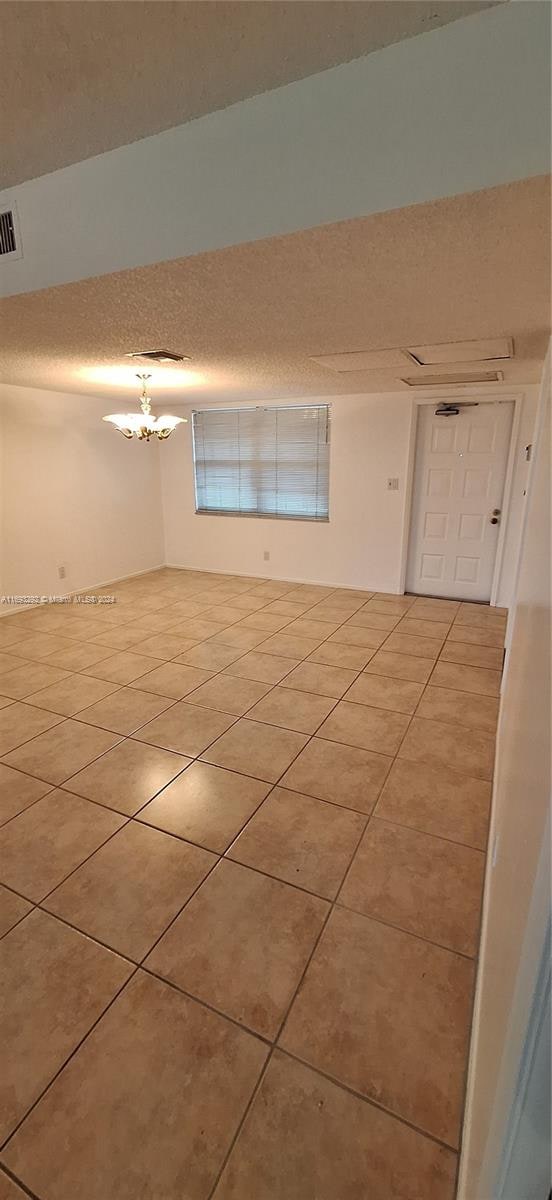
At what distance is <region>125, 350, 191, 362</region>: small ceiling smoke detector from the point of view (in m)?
2.97

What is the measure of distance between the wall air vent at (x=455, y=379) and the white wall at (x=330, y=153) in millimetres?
2916

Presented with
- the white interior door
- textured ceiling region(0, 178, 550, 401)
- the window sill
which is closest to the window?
the window sill

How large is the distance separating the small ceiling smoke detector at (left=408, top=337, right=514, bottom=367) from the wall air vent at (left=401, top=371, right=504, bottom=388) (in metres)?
0.53

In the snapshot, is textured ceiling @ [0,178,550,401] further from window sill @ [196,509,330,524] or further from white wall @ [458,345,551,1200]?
window sill @ [196,509,330,524]

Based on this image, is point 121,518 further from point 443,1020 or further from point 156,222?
point 443,1020

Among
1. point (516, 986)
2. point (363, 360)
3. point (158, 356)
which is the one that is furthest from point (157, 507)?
point (516, 986)

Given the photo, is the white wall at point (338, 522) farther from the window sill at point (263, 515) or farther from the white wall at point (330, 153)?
the white wall at point (330, 153)

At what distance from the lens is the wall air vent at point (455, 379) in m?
3.78

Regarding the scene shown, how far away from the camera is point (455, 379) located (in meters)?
4.07

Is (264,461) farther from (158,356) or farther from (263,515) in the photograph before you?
(158,356)

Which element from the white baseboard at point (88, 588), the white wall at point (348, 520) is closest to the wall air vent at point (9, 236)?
the white baseboard at point (88, 588)

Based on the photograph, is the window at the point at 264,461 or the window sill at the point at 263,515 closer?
the window at the point at 264,461

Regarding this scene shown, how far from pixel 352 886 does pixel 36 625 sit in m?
3.67

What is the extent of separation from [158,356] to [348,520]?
2733 millimetres
